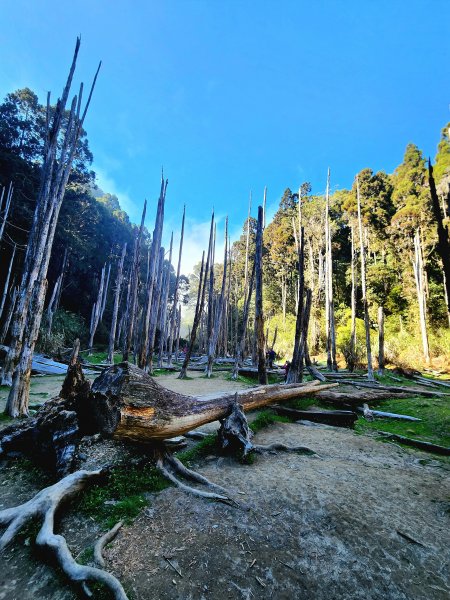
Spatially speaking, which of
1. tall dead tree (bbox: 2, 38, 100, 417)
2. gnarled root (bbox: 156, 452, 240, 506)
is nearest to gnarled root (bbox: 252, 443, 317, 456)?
gnarled root (bbox: 156, 452, 240, 506)

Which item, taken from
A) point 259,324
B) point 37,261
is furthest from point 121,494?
point 259,324

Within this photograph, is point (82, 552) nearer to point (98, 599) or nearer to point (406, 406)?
point (98, 599)

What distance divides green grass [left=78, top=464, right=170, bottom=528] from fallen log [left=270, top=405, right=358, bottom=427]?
414 cm

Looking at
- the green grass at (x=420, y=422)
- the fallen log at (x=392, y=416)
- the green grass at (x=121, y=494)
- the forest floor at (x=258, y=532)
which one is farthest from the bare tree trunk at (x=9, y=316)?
the fallen log at (x=392, y=416)

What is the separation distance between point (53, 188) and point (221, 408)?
584 centimetres

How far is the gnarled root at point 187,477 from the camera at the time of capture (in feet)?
9.11

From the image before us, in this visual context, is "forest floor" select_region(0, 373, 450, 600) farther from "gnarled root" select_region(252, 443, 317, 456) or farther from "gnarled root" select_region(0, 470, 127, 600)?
"gnarled root" select_region(252, 443, 317, 456)

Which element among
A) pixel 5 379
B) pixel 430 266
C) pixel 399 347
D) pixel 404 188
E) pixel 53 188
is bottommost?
pixel 5 379

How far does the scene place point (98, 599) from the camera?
1.62 meters

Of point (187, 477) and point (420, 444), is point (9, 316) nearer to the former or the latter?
point (187, 477)

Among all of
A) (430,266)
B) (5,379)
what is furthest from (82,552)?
(430,266)

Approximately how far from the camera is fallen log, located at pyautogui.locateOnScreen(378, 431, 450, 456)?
4.45 metres

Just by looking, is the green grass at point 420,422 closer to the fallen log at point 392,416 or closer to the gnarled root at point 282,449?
the fallen log at point 392,416

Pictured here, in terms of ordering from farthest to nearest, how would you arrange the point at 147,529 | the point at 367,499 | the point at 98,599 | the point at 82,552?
1. the point at 367,499
2. the point at 147,529
3. the point at 82,552
4. the point at 98,599
